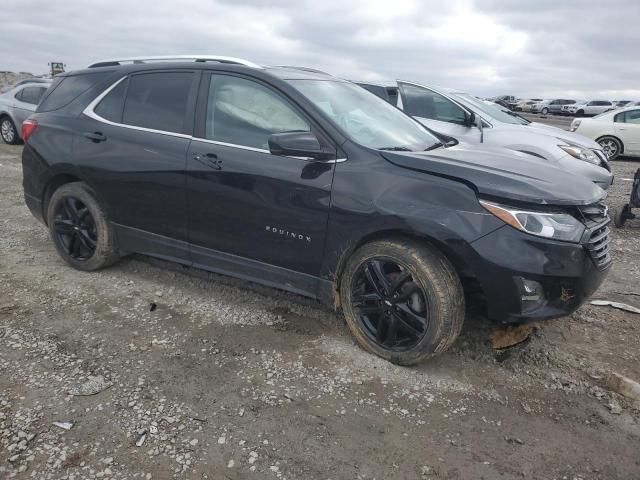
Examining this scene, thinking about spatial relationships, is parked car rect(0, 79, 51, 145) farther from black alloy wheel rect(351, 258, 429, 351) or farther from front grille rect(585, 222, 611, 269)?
front grille rect(585, 222, 611, 269)

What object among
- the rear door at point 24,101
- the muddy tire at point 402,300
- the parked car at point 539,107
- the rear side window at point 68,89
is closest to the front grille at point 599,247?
the muddy tire at point 402,300

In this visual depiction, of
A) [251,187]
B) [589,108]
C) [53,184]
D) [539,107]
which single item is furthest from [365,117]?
[539,107]

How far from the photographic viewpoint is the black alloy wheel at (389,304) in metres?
2.93

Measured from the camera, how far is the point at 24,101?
12031mm

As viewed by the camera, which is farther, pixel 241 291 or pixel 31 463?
pixel 241 291

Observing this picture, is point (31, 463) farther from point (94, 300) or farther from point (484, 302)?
point (484, 302)

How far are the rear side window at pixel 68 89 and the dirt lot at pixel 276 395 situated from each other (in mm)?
1512

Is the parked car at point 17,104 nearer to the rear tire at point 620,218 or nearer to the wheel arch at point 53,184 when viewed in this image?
the wheel arch at point 53,184

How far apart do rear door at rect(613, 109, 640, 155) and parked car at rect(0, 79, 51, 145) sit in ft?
46.8

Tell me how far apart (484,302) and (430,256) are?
41 cm

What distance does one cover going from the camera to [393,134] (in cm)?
356

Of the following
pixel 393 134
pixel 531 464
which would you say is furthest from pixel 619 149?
pixel 531 464

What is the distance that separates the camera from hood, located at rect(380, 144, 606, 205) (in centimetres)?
273

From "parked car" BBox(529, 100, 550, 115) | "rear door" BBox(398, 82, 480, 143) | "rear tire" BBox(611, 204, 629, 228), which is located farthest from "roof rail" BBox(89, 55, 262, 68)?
"parked car" BBox(529, 100, 550, 115)
